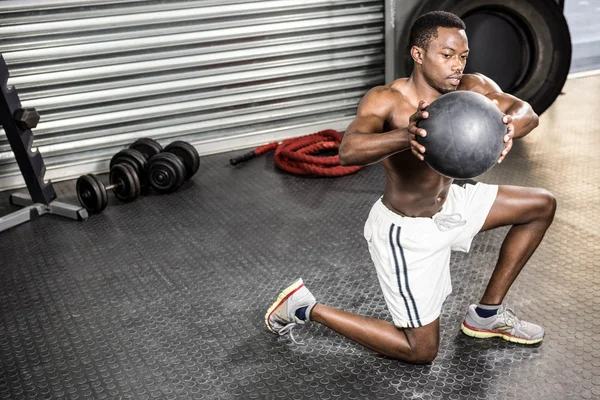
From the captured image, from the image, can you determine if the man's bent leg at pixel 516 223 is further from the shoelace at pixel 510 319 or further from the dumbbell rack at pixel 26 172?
the dumbbell rack at pixel 26 172

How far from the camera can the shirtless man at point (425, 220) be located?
196 centimetres

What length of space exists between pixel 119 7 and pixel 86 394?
273 cm

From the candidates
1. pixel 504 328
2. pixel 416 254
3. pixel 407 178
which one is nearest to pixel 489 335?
pixel 504 328

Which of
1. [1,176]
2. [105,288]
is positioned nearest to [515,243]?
[105,288]

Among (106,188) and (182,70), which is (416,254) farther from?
(182,70)

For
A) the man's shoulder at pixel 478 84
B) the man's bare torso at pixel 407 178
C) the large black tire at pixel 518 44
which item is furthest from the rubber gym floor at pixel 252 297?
the man's shoulder at pixel 478 84

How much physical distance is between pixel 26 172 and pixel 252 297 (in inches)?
67.3

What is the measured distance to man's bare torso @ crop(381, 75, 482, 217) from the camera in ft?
6.57

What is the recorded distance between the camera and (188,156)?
3990 millimetres

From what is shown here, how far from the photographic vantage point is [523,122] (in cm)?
198

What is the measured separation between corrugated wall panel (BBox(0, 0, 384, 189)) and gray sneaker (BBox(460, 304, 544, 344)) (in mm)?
2732

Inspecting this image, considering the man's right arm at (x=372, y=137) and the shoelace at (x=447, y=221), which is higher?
the man's right arm at (x=372, y=137)

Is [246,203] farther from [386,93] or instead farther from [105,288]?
[386,93]

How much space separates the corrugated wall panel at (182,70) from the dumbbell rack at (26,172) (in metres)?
0.60
